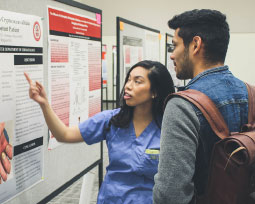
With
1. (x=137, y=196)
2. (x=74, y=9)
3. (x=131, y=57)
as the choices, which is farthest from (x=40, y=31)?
(x=131, y=57)

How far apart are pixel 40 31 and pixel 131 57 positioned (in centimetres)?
93

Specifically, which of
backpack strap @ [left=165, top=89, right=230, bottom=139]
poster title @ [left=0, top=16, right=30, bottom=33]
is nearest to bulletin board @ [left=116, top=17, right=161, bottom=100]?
poster title @ [left=0, top=16, right=30, bottom=33]

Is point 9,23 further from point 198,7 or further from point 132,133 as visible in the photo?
point 198,7

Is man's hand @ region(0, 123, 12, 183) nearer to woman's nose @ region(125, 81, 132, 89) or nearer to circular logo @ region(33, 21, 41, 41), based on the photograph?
circular logo @ region(33, 21, 41, 41)

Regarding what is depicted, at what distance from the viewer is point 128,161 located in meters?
1.15

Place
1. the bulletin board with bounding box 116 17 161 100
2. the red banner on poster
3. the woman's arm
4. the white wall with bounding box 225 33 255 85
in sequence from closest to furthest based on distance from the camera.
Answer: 1. the woman's arm
2. the red banner on poster
3. the bulletin board with bounding box 116 17 161 100
4. the white wall with bounding box 225 33 255 85

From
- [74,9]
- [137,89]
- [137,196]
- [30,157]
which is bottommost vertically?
[137,196]

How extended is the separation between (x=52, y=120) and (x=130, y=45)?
3.12 ft

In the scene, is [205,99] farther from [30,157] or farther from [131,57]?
[131,57]

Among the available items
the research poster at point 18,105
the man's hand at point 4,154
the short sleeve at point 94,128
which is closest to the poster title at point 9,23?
the research poster at point 18,105

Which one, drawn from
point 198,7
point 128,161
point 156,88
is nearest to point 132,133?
point 128,161

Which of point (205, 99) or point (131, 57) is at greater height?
point (131, 57)

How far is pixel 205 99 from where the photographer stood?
763 millimetres

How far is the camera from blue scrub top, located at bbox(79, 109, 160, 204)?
1.14 meters
